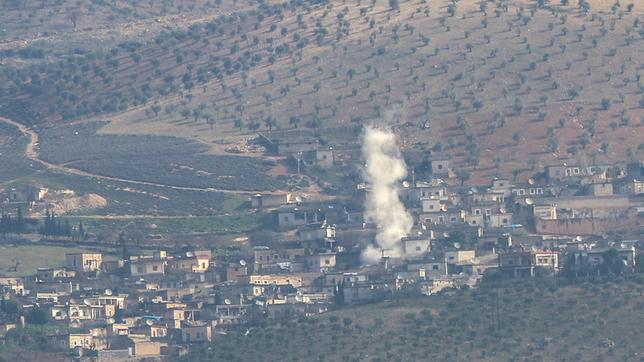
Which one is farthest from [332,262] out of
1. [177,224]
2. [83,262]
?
[177,224]

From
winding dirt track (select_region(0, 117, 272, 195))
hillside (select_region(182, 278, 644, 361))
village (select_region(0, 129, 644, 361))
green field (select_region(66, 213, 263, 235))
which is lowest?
hillside (select_region(182, 278, 644, 361))

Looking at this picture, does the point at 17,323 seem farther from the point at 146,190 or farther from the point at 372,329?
the point at 146,190

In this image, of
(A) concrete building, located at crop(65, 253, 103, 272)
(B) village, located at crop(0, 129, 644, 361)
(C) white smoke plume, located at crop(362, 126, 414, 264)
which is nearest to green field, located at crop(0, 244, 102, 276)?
(A) concrete building, located at crop(65, 253, 103, 272)

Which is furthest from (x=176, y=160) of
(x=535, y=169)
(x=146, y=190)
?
(x=535, y=169)

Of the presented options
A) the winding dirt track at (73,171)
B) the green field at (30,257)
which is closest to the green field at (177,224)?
the green field at (30,257)

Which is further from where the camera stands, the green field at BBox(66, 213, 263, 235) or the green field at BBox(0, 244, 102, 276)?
the green field at BBox(66, 213, 263, 235)

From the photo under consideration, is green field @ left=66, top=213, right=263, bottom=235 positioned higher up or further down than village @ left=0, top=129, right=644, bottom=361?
Answer: higher up

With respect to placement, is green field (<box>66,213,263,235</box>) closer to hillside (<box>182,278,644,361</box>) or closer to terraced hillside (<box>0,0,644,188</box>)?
terraced hillside (<box>0,0,644,188</box>)
